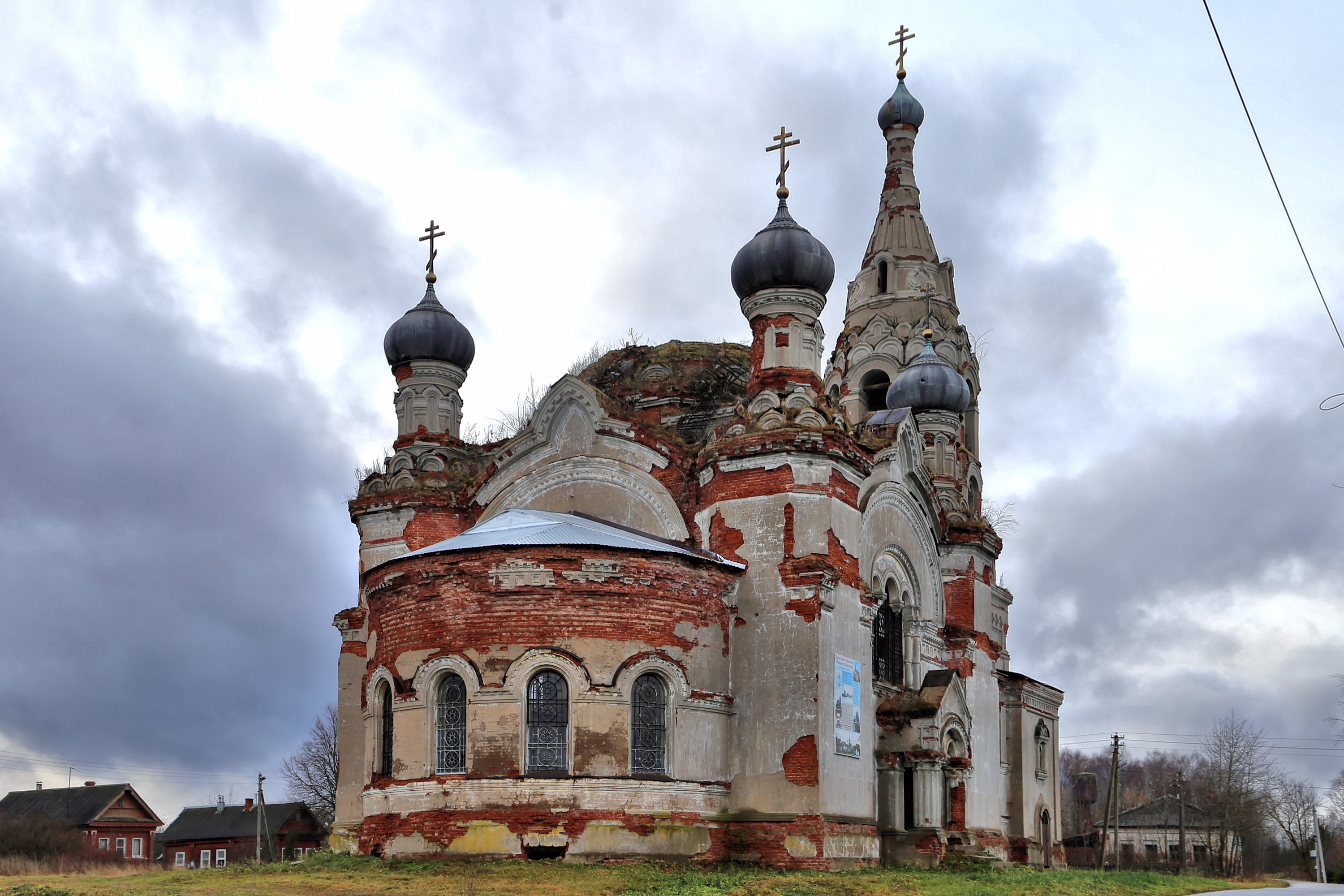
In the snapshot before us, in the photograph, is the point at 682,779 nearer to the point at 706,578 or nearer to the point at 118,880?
the point at 706,578

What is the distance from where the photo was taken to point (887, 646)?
2125 centimetres

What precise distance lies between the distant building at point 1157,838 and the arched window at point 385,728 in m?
31.4

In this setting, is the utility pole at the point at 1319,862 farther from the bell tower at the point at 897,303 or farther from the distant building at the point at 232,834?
the distant building at the point at 232,834

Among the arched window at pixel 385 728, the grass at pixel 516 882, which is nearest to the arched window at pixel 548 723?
the grass at pixel 516 882

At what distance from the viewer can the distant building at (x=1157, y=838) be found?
150 feet

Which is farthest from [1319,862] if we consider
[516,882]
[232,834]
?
[232,834]

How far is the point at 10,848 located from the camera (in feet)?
A: 103

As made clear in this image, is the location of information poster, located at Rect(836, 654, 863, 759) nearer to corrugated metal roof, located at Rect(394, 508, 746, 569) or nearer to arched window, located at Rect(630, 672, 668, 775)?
corrugated metal roof, located at Rect(394, 508, 746, 569)

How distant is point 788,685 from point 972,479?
12.2 meters

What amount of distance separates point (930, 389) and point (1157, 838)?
102 feet

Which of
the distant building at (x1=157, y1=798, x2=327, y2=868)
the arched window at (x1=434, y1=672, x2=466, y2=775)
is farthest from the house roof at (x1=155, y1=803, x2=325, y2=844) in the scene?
the arched window at (x1=434, y1=672, x2=466, y2=775)

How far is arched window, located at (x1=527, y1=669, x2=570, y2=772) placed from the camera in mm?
16828

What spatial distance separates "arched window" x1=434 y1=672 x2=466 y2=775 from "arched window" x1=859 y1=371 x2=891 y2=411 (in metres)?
14.4

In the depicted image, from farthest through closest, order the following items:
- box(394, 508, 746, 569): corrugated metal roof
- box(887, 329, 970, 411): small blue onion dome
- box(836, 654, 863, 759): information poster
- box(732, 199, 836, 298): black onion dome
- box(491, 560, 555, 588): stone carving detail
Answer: box(887, 329, 970, 411): small blue onion dome → box(732, 199, 836, 298): black onion dome → box(836, 654, 863, 759): information poster → box(394, 508, 746, 569): corrugated metal roof → box(491, 560, 555, 588): stone carving detail
